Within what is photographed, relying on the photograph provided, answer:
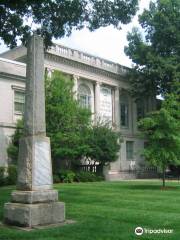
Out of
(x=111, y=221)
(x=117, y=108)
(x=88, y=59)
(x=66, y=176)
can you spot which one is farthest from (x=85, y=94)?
(x=111, y=221)

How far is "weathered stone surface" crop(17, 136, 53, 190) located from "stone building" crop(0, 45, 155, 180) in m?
19.0

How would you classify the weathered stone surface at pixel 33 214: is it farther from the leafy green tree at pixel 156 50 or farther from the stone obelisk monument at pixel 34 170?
the leafy green tree at pixel 156 50

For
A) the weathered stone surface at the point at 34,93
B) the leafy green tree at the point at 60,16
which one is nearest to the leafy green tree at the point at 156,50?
the leafy green tree at the point at 60,16

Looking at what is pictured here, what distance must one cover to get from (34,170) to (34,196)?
23.0 inches

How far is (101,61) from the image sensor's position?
134ft

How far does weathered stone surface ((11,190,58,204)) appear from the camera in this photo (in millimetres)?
9805

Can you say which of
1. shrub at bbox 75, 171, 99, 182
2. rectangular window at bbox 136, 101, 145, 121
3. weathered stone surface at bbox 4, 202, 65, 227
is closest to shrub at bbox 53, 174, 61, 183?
shrub at bbox 75, 171, 99, 182

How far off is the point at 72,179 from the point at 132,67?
16.6 metres

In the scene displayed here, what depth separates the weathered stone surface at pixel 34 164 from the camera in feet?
32.9

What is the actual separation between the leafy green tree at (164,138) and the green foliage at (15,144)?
9804 mm

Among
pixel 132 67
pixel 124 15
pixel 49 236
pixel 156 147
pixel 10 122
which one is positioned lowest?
pixel 49 236

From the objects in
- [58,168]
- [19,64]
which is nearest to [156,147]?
[58,168]

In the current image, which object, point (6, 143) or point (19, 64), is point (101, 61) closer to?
point (19, 64)
